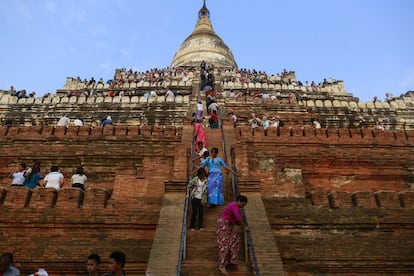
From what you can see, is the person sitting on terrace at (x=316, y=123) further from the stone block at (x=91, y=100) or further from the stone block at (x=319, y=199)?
the stone block at (x=91, y=100)

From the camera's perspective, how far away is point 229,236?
6.53 meters

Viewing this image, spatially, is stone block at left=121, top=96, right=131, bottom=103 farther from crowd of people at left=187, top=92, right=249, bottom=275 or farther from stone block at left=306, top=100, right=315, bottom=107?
crowd of people at left=187, top=92, right=249, bottom=275

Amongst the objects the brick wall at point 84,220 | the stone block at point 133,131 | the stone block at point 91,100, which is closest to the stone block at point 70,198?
the brick wall at point 84,220

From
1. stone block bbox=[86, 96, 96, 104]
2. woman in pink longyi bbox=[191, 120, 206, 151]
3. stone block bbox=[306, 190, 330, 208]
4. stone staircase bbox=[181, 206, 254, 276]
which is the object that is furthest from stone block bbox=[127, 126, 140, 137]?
stone block bbox=[86, 96, 96, 104]

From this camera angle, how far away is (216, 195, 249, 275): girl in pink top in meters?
6.40

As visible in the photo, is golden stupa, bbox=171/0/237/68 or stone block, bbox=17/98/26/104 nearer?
stone block, bbox=17/98/26/104

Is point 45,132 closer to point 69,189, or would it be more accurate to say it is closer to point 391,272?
point 69,189

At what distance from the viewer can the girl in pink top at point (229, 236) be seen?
6402 mm

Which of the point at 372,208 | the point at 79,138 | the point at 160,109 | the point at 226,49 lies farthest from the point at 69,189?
the point at 226,49

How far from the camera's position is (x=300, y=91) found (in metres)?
22.1

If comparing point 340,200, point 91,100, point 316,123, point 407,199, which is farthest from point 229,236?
point 91,100

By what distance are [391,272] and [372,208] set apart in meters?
1.33

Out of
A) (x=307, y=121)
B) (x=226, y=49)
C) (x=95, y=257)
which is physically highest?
(x=226, y=49)

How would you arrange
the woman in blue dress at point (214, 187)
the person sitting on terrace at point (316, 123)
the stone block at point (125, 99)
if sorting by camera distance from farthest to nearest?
the stone block at point (125, 99)
the person sitting on terrace at point (316, 123)
the woman in blue dress at point (214, 187)
